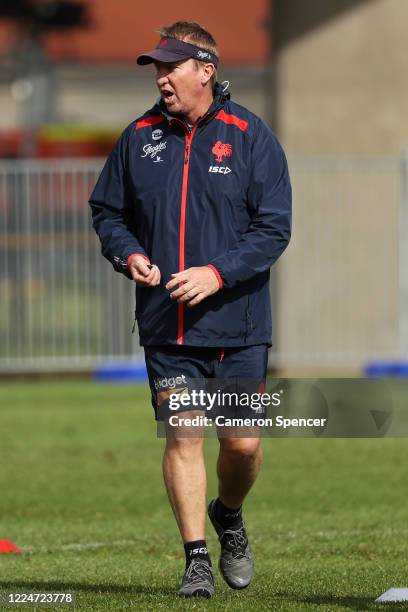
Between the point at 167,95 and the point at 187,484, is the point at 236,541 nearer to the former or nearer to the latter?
the point at 187,484

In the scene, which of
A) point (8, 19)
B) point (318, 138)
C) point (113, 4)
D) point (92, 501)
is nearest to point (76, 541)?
point (92, 501)

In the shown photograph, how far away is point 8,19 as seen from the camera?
1747 inches

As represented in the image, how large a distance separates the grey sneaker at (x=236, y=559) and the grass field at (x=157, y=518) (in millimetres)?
65

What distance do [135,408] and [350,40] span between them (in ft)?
19.6

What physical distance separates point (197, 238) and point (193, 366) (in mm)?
539

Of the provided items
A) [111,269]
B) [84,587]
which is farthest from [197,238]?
[111,269]

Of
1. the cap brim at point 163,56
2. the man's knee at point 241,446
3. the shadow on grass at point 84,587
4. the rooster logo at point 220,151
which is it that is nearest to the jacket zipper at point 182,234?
the rooster logo at point 220,151

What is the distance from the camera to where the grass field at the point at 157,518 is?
702cm

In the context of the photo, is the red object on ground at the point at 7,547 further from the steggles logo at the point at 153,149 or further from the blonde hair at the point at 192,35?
the blonde hair at the point at 192,35

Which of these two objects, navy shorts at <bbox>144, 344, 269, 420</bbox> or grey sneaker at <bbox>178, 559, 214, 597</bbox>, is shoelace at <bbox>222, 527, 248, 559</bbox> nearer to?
grey sneaker at <bbox>178, 559, 214, 597</bbox>

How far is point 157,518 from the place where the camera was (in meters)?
9.48

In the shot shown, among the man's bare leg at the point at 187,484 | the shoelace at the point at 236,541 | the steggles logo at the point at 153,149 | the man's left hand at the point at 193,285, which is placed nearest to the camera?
the man's left hand at the point at 193,285

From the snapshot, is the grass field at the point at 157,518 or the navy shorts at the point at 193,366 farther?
the grass field at the point at 157,518

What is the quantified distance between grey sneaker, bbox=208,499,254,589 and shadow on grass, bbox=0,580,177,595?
0.24 m
